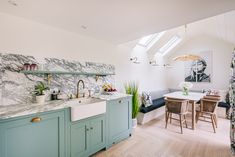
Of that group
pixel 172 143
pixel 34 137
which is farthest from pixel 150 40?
pixel 34 137

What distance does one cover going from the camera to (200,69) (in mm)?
5320

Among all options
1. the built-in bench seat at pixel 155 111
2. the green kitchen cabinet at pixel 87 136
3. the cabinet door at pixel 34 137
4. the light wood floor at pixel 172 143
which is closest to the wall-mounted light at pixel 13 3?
the cabinet door at pixel 34 137

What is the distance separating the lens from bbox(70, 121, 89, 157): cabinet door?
74.9 inches

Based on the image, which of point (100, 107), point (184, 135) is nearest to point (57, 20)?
point (100, 107)

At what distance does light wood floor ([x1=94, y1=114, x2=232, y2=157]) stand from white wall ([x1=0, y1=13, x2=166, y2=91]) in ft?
4.72

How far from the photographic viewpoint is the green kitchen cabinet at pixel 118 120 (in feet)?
7.98

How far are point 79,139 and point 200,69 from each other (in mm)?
5352

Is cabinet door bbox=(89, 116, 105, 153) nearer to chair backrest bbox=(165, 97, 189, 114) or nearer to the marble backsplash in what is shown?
the marble backsplash

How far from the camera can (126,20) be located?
2141 millimetres

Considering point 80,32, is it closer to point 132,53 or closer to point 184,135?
point 132,53

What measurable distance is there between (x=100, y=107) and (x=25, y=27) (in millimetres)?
1722

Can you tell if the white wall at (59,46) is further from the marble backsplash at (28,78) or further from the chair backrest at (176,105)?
the chair backrest at (176,105)

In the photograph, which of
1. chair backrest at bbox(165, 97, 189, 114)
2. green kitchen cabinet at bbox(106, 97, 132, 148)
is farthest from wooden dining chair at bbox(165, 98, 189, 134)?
green kitchen cabinet at bbox(106, 97, 132, 148)

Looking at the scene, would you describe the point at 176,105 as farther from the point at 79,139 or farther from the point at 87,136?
the point at 79,139
